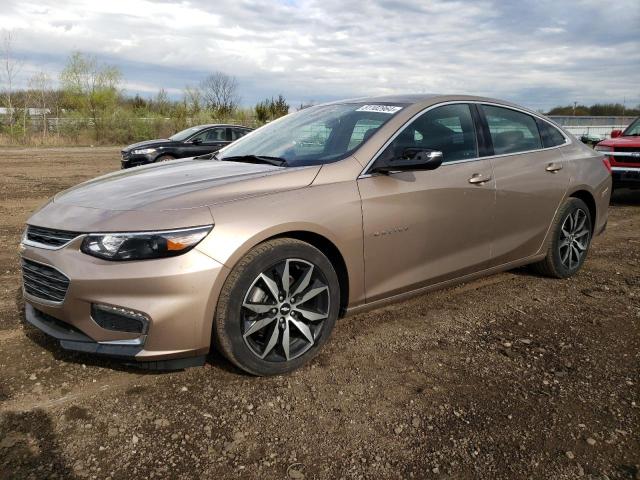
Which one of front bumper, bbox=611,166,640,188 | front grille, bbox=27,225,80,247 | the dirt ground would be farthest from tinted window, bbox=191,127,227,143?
front grille, bbox=27,225,80,247

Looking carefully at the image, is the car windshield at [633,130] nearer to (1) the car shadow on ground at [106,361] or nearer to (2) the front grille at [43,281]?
(1) the car shadow on ground at [106,361]

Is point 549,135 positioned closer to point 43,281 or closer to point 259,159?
point 259,159

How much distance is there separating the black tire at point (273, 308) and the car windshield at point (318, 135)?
712 mm

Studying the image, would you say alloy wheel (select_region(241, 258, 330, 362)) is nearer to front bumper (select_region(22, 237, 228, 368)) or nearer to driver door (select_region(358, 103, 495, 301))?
front bumper (select_region(22, 237, 228, 368))

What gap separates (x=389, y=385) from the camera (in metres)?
3.01

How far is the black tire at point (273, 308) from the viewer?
2781mm

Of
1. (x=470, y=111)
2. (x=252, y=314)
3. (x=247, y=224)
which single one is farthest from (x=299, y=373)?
(x=470, y=111)

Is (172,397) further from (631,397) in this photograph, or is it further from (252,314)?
(631,397)

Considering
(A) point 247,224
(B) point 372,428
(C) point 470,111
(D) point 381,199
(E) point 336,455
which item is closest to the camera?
(E) point 336,455

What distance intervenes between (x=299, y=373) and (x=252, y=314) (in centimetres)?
51

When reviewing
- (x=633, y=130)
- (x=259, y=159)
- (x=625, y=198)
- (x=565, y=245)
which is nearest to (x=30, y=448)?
(x=259, y=159)

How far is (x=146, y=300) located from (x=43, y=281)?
2.29ft

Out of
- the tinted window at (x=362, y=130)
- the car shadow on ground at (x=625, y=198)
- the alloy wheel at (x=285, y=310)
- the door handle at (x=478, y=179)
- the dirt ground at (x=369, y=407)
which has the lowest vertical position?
the dirt ground at (x=369, y=407)

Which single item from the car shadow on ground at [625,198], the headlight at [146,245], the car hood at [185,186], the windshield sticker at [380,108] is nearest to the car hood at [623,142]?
the car shadow on ground at [625,198]
